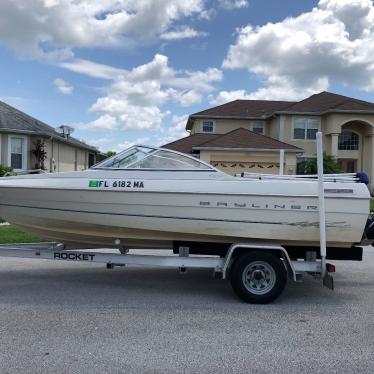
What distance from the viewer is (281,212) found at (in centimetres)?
605

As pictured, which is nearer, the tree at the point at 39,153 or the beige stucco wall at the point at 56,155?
the beige stucco wall at the point at 56,155

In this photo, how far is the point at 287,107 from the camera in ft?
115

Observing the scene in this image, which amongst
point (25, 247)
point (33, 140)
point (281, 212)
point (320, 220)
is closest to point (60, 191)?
point (25, 247)

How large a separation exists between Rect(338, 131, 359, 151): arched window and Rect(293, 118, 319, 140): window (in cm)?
235

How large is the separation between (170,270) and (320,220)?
318 cm

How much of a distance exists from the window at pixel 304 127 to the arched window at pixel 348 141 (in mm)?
2351

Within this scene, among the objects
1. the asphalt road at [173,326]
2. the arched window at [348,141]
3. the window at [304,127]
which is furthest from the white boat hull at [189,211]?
the arched window at [348,141]

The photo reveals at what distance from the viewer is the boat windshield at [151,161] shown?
652 centimetres

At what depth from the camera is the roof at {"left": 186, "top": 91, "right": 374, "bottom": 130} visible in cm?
3228

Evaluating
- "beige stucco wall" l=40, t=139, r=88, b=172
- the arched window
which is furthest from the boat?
the arched window

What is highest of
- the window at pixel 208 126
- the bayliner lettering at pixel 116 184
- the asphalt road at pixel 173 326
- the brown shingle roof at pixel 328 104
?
the brown shingle roof at pixel 328 104

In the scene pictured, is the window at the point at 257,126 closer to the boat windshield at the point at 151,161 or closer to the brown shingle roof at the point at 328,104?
the brown shingle roof at the point at 328,104

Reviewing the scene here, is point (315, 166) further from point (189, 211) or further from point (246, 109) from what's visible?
point (189, 211)

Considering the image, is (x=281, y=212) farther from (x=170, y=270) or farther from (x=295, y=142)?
(x=295, y=142)
